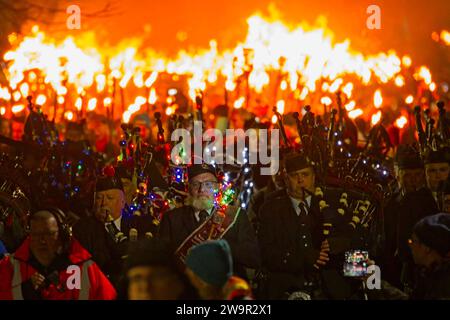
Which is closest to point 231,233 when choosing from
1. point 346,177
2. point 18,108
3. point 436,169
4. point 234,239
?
point 234,239

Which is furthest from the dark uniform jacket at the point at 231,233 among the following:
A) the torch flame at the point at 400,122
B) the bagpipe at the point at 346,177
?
the torch flame at the point at 400,122

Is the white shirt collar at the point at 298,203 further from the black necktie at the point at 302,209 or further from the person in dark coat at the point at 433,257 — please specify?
the person in dark coat at the point at 433,257

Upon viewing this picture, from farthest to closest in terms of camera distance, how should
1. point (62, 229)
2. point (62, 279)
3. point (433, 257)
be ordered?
1. point (62, 229)
2. point (62, 279)
3. point (433, 257)

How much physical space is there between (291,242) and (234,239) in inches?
25.4

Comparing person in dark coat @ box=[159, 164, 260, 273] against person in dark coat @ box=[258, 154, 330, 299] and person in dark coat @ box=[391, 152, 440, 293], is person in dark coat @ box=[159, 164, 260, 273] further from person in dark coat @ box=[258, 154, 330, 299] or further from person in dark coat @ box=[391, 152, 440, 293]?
person in dark coat @ box=[391, 152, 440, 293]

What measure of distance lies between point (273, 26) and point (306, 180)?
24.2m

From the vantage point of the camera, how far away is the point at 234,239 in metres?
8.40

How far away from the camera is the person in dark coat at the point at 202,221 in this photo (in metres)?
8.30

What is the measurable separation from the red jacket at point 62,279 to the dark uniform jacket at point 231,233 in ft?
2.95

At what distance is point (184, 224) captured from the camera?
28.0 feet

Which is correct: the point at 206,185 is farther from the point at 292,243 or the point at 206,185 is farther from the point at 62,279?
the point at 62,279

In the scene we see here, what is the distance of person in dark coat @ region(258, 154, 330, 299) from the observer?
28.3ft

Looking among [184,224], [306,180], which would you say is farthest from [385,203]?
[184,224]

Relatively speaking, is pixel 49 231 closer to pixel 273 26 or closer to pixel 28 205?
pixel 28 205
